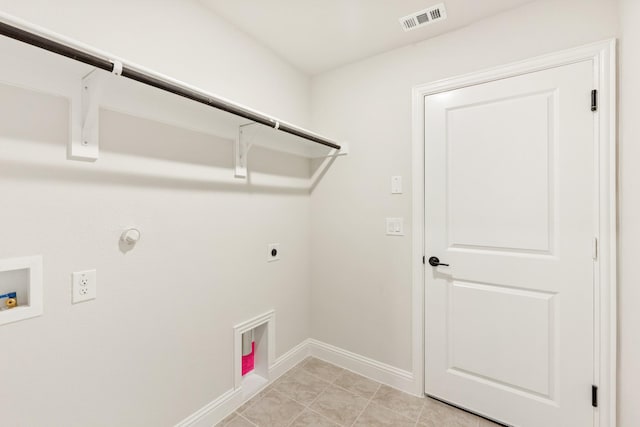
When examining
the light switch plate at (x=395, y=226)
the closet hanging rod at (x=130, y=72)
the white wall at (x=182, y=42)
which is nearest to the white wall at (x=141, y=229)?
the white wall at (x=182, y=42)

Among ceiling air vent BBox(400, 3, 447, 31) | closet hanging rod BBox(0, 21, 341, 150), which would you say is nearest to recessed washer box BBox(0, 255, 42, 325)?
closet hanging rod BBox(0, 21, 341, 150)

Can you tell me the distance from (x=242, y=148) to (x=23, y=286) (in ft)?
3.84

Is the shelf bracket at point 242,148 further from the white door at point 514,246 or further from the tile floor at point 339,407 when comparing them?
the tile floor at point 339,407

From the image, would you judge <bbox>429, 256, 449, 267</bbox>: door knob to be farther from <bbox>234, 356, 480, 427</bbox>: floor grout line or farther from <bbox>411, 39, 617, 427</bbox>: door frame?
<bbox>234, 356, 480, 427</bbox>: floor grout line

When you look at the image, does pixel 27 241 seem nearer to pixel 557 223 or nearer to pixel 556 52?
pixel 557 223

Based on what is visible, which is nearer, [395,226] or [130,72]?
[130,72]


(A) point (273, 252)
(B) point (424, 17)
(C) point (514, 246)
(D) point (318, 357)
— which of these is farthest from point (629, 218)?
(D) point (318, 357)

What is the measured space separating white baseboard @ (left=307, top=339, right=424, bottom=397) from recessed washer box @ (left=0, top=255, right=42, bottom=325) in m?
1.86

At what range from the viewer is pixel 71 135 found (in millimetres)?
1114

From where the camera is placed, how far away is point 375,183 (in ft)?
6.98

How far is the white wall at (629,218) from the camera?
125 centimetres

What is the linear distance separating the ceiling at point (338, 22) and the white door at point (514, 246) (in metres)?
0.41

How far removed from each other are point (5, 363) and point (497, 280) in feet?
7.36

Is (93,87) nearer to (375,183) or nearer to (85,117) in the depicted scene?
(85,117)
